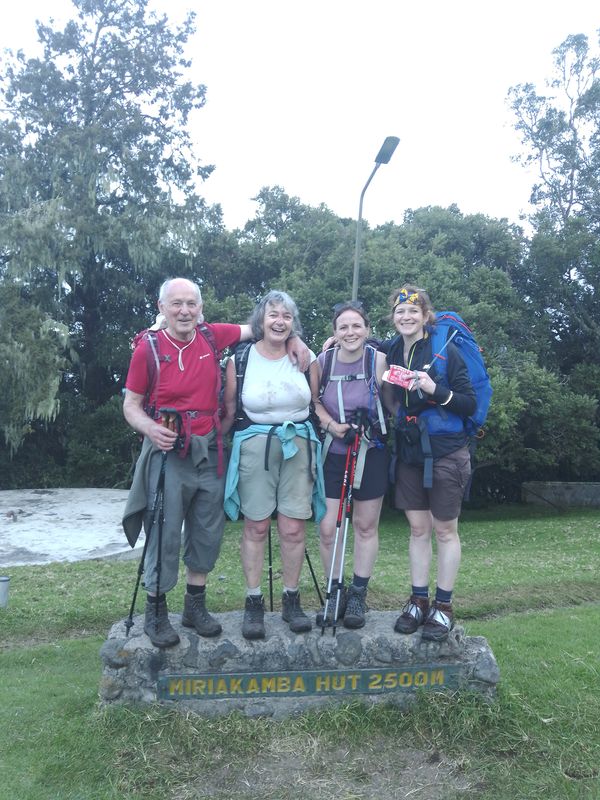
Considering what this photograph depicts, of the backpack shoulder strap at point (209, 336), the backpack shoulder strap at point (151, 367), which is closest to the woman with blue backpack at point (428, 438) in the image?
the backpack shoulder strap at point (209, 336)

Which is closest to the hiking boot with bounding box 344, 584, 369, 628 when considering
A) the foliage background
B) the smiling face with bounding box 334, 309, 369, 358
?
the smiling face with bounding box 334, 309, 369, 358

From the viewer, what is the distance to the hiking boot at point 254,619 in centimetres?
475

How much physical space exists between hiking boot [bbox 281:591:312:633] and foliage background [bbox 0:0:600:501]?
1213 centimetres

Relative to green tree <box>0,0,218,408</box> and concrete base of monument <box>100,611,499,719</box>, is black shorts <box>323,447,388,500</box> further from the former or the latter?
green tree <box>0,0,218,408</box>

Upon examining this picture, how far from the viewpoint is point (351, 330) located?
188 inches

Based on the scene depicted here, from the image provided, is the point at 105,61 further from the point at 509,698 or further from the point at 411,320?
the point at 509,698

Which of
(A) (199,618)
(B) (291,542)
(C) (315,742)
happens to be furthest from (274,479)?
(C) (315,742)

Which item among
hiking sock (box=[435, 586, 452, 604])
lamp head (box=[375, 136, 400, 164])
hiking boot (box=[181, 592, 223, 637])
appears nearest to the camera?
hiking boot (box=[181, 592, 223, 637])

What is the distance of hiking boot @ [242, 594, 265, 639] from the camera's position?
15.6 feet

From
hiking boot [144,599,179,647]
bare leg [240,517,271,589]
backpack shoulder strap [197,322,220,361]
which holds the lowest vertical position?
hiking boot [144,599,179,647]

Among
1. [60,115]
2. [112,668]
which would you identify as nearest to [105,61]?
[60,115]

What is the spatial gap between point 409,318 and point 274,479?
4.50ft

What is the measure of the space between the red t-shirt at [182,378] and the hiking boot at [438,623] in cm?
194

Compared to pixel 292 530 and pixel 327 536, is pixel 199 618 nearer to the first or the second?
pixel 292 530
